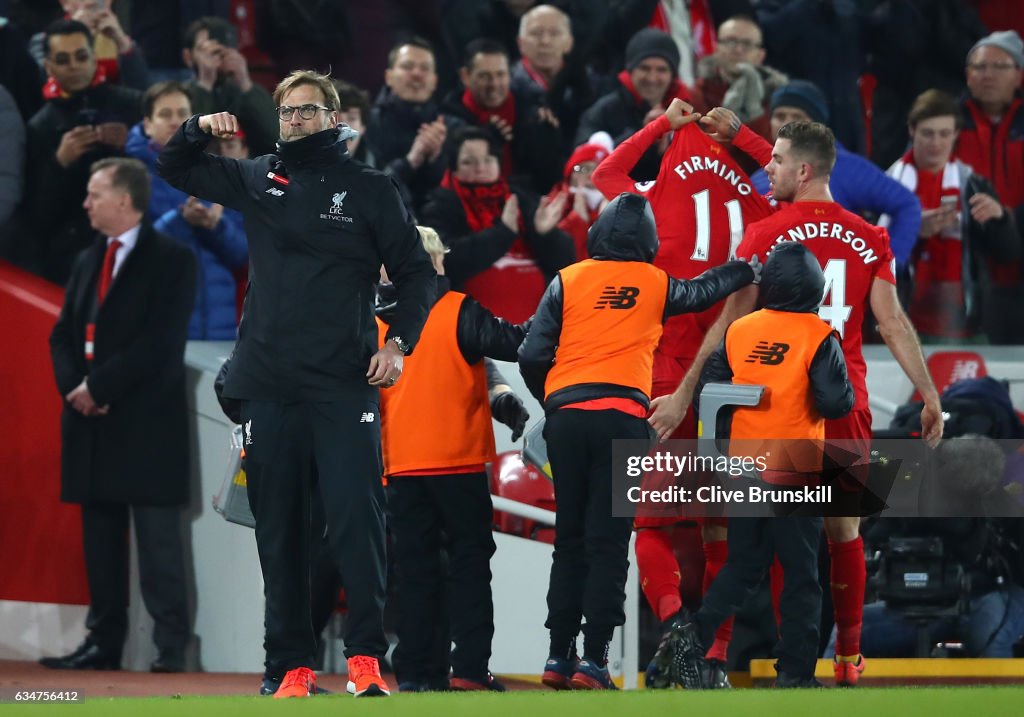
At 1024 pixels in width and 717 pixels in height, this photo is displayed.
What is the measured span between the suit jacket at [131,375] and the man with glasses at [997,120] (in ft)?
15.6

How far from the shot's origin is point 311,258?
19.3ft

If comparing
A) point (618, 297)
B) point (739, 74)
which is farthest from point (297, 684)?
point (739, 74)

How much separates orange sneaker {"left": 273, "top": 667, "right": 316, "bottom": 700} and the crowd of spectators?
10.5ft

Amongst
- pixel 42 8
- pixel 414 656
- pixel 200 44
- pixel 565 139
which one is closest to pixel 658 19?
pixel 565 139

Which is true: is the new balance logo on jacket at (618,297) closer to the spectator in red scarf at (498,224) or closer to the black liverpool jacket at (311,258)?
the black liverpool jacket at (311,258)

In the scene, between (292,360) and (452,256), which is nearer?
(292,360)

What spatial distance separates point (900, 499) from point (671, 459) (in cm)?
148

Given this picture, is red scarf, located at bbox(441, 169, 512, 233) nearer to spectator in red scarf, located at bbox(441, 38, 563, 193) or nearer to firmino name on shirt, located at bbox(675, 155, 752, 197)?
spectator in red scarf, located at bbox(441, 38, 563, 193)

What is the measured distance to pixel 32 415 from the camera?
9078mm

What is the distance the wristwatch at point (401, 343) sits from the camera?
5840mm

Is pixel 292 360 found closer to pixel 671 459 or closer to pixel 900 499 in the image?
pixel 671 459

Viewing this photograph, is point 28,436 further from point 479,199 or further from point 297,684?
point 297,684

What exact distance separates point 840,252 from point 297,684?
285 centimetres

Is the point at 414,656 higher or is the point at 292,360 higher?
the point at 292,360
